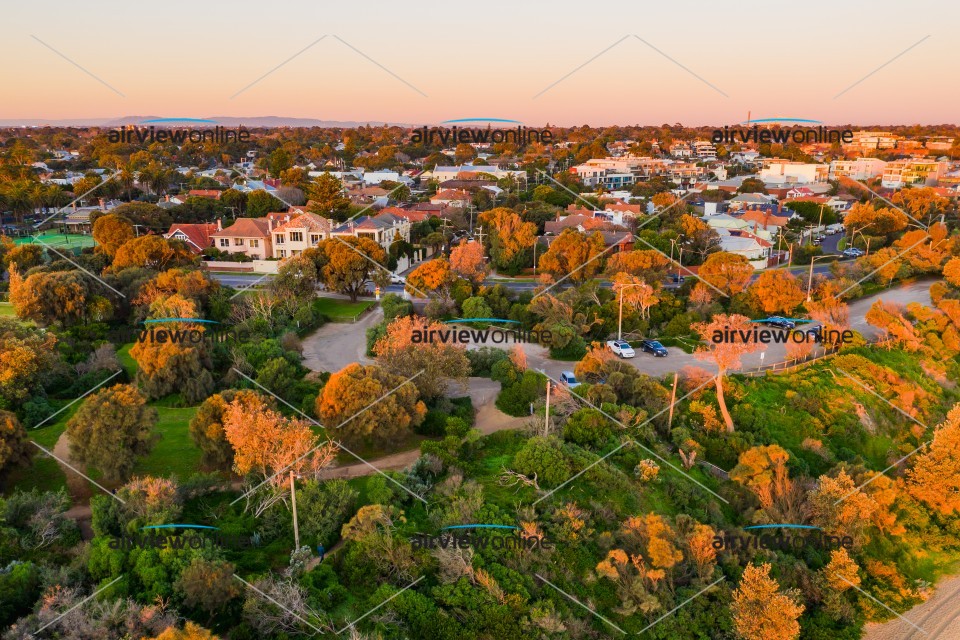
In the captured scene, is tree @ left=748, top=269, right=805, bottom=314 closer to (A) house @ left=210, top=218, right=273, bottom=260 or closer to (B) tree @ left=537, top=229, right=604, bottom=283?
(B) tree @ left=537, top=229, right=604, bottom=283

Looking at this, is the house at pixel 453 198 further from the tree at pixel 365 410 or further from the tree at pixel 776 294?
the tree at pixel 365 410

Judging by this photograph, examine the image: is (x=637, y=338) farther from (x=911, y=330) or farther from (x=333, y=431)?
(x=333, y=431)

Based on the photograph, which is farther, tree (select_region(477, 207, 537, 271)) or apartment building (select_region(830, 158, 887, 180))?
apartment building (select_region(830, 158, 887, 180))

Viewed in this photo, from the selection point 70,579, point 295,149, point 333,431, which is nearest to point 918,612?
point 333,431
